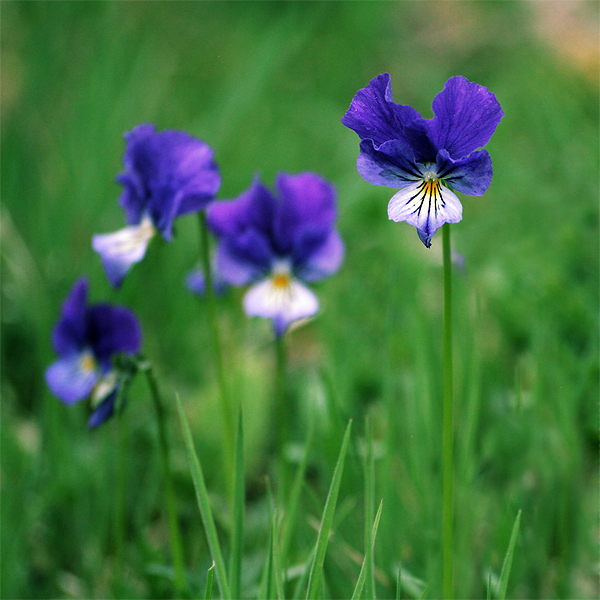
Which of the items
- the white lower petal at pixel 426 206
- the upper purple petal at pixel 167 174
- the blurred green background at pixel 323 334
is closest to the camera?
the white lower petal at pixel 426 206

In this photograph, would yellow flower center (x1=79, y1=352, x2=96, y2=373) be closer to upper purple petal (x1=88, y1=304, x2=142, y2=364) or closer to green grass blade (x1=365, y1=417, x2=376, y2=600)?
upper purple petal (x1=88, y1=304, x2=142, y2=364)

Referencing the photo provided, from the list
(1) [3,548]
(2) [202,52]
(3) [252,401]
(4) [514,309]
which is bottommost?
(1) [3,548]

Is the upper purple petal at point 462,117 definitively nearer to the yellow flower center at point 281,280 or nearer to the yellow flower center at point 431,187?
the yellow flower center at point 431,187

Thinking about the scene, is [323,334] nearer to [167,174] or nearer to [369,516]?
[167,174]

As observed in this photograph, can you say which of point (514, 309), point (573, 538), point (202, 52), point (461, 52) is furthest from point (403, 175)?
point (461, 52)

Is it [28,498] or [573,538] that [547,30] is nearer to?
[573,538]

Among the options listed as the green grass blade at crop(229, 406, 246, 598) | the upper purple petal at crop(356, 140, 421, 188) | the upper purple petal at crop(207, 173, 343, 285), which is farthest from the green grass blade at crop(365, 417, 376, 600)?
the upper purple petal at crop(207, 173, 343, 285)

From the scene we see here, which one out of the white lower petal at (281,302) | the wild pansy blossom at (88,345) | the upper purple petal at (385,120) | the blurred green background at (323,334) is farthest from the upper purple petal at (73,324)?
the upper purple petal at (385,120)
